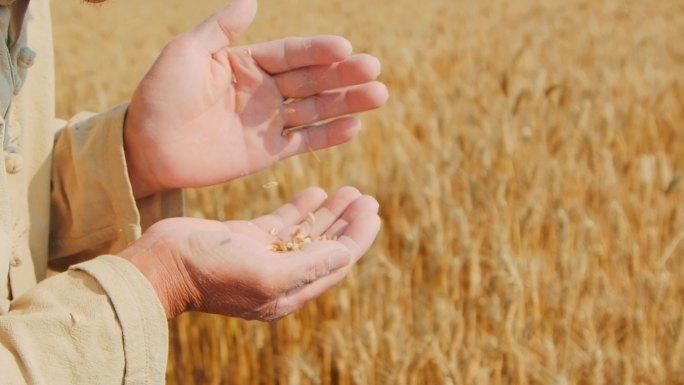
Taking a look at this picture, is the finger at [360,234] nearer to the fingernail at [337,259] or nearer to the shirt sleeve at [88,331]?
the fingernail at [337,259]

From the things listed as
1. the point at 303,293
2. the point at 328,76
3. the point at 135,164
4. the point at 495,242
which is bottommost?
the point at 495,242

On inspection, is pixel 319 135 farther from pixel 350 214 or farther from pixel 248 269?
pixel 248 269

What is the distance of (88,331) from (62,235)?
1.94 feet

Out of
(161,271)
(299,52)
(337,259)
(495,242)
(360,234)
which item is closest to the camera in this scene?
(161,271)

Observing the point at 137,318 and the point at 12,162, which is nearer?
the point at 137,318

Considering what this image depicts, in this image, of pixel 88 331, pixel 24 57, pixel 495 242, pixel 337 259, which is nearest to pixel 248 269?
pixel 337 259

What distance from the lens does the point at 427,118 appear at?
3789 millimetres

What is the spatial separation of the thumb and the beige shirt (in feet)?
0.68

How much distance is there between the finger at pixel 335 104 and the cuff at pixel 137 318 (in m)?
0.63

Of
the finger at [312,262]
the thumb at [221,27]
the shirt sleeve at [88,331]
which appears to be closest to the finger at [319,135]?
the thumb at [221,27]

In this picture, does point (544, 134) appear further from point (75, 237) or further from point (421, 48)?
point (421, 48)

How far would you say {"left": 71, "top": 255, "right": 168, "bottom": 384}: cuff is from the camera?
1.20 m

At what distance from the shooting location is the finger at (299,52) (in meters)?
1.67

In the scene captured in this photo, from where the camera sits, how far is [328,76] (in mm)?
1733
